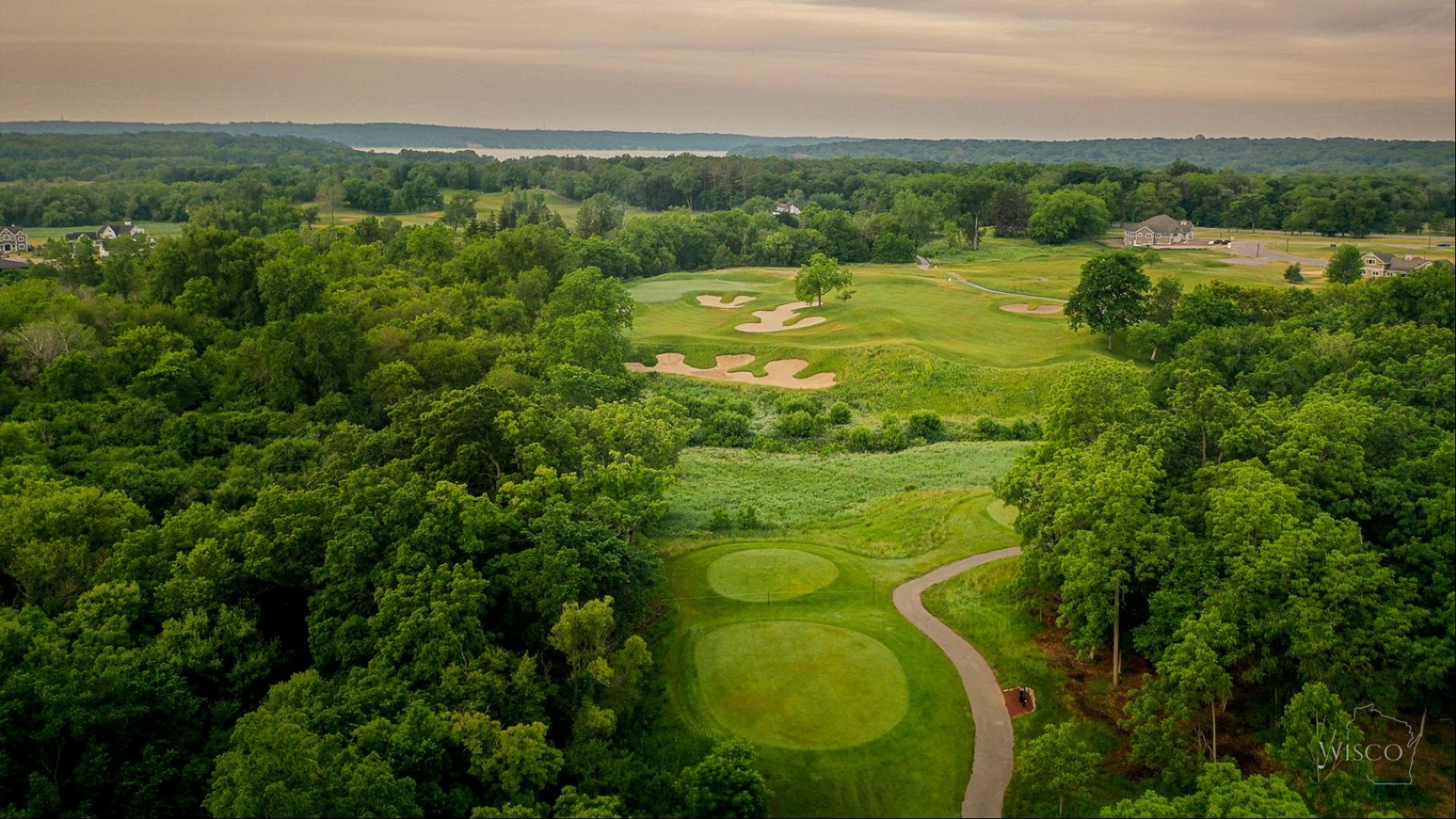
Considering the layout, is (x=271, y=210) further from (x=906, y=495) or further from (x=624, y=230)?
(x=906, y=495)

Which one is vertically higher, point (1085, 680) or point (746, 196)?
point (746, 196)

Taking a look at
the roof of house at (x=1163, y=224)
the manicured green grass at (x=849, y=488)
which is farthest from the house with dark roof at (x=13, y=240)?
the roof of house at (x=1163, y=224)

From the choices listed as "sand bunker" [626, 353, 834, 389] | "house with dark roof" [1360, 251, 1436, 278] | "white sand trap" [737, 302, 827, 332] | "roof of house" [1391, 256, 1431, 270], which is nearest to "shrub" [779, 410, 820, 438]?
"sand bunker" [626, 353, 834, 389]

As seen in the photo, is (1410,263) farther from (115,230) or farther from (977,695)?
(115,230)

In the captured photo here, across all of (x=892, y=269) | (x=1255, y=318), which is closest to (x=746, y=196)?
(x=892, y=269)

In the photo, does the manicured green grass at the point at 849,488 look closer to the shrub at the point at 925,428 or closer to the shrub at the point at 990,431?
the shrub at the point at 925,428

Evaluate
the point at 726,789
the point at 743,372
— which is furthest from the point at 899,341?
the point at 726,789

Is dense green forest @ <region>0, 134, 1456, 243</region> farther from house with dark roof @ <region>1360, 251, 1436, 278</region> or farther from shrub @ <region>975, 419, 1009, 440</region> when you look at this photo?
shrub @ <region>975, 419, 1009, 440</region>
